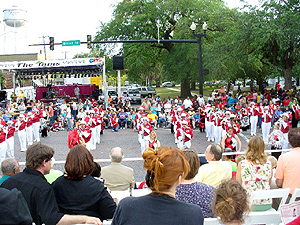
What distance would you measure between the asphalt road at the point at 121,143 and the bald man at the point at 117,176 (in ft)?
17.3

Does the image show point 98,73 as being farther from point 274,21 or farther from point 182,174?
point 182,174

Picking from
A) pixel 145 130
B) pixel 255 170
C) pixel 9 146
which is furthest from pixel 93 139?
pixel 255 170

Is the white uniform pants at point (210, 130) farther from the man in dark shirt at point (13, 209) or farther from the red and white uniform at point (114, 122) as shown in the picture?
the man in dark shirt at point (13, 209)

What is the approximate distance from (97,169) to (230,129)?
7.00 metres

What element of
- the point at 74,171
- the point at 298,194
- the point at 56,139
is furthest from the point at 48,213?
the point at 56,139

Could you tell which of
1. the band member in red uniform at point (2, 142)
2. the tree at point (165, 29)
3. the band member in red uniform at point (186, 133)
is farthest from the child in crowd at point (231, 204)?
the tree at point (165, 29)

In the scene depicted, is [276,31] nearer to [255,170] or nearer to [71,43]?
[71,43]

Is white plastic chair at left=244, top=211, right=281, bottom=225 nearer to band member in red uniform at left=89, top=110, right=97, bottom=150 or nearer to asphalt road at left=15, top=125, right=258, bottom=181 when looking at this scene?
asphalt road at left=15, top=125, right=258, bottom=181

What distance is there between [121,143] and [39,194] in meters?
13.7

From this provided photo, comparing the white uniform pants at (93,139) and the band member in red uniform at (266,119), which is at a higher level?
the band member in red uniform at (266,119)

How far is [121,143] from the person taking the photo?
1698cm

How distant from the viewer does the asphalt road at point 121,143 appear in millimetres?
13766

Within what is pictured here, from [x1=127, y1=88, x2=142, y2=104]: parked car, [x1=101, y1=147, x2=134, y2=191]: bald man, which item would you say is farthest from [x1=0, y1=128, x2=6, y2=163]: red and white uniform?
[x1=127, y1=88, x2=142, y2=104]: parked car

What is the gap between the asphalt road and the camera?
45.2ft
